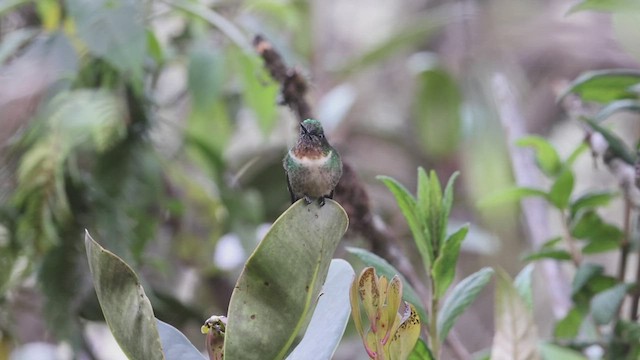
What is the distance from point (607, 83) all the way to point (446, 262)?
0.26 metres

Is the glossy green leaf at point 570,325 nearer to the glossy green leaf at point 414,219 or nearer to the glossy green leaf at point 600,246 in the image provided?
the glossy green leaf at point 600,246

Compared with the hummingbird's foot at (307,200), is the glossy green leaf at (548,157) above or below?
below

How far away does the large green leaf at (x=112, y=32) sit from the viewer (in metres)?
0.79

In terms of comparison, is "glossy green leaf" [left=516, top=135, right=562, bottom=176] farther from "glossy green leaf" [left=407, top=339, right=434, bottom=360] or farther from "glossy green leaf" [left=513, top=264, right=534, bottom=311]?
"glossy green leaf" [left=407, top=339, right=434, bottom=360]

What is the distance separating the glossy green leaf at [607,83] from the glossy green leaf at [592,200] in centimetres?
8

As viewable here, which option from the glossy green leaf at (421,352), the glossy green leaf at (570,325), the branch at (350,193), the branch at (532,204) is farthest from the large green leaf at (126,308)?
the branch at (532,204)

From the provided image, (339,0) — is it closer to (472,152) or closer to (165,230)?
(472,152)

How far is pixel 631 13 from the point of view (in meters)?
→ 0.61

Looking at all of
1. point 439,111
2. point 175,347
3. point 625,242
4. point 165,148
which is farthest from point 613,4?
point 439,111

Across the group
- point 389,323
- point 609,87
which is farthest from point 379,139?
point 389,323

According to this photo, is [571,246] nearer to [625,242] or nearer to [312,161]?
[625,242]

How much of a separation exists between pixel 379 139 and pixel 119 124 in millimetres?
1013

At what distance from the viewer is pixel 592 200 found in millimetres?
622

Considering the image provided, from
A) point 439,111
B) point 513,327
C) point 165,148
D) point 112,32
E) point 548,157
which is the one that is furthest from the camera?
point 439,111
